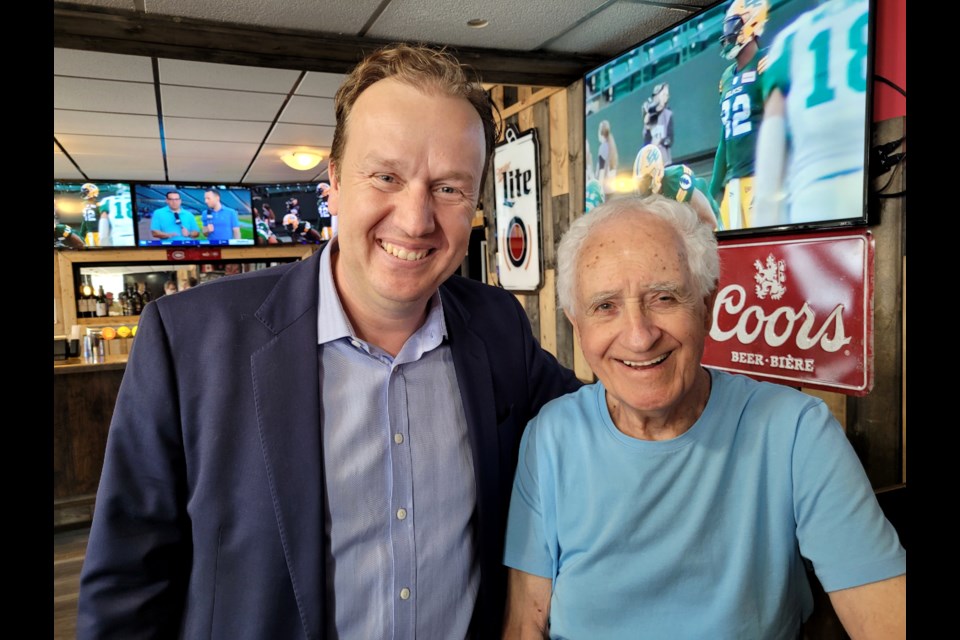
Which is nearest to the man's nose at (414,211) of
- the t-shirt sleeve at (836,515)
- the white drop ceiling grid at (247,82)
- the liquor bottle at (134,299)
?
the t-shirt sleeve at (836,515)

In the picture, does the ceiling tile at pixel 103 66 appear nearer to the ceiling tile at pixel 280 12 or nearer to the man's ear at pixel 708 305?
the ceiling tile at pixel 280 12

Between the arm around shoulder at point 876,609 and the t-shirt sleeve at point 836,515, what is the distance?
0.7 inches

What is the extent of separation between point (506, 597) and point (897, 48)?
209 centimetres

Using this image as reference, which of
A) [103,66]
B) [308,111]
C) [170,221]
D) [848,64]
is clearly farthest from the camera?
[170,221]

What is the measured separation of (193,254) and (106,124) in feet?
11.2

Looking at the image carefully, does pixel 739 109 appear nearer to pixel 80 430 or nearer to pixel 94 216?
pixel 80 430

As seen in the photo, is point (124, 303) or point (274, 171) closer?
point (274, 171)

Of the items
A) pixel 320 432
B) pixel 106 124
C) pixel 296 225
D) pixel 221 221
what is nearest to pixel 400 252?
pixel 320 432

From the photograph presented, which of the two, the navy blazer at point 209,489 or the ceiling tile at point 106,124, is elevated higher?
the ceiling tile at point 106,124

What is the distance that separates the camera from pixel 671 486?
1.29m

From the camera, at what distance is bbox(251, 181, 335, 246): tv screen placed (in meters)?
8.52

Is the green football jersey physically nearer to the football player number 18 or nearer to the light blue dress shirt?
the football player number 18

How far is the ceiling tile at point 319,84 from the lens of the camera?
415 centimetres
